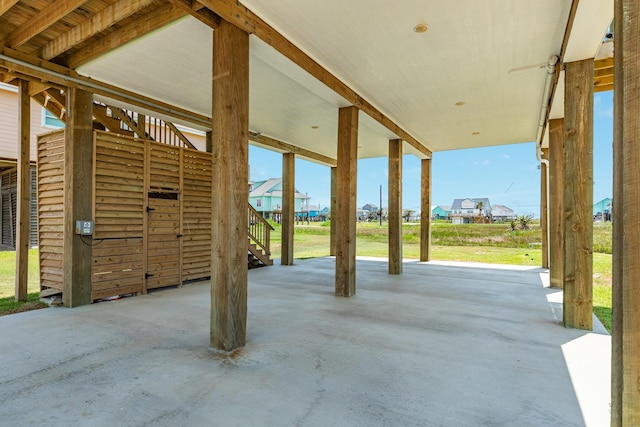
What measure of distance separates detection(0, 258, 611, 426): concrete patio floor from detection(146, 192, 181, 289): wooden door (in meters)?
0.77

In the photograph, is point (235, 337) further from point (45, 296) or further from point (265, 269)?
point (265, 269)

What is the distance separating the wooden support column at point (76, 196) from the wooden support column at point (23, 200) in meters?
0.76

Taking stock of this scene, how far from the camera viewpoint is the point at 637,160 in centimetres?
124

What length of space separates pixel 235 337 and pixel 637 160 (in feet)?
9.36

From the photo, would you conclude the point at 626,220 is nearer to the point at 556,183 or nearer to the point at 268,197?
the point at 556,183

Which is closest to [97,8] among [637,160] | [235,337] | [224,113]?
[224,113]

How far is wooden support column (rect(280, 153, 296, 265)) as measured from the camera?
8.49 m

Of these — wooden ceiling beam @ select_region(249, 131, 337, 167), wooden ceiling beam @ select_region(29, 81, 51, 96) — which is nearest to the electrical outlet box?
wooden ceiling beam @ select_region(29, 81, 51, 96)

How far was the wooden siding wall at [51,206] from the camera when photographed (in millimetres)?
4523

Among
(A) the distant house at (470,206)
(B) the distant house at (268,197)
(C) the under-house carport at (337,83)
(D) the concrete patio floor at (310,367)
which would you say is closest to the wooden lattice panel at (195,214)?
(C) the under-house carport at (337,83)

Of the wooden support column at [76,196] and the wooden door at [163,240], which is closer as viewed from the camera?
the wooden support column at [76,196]

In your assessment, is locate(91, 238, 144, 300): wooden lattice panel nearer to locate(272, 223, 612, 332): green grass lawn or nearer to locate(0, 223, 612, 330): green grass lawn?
locate(0, 223, 612, 330): green grass lawn

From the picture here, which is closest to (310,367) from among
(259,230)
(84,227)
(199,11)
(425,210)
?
(199,11)

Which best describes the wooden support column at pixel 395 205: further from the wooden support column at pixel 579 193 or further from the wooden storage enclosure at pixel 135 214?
the wooden storage enclosure at pixel 135 214
